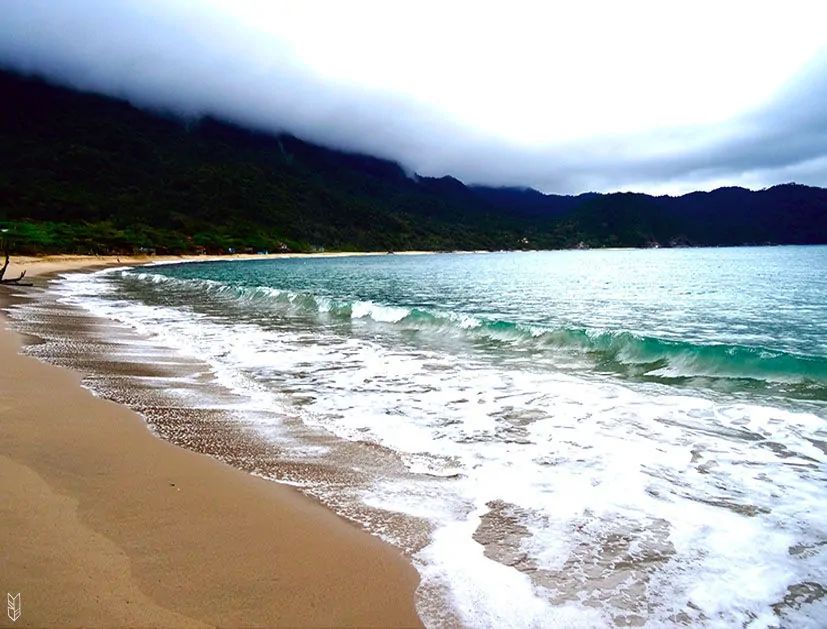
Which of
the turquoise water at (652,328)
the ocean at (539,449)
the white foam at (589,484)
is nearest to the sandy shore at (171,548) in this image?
the ocean at (539,449)

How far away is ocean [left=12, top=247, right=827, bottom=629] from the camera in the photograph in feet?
10.7

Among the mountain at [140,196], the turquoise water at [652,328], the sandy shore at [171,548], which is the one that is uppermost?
the mountain at [140,196]

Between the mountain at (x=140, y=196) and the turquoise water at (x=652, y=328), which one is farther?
the mountain at (x=140, y=196)

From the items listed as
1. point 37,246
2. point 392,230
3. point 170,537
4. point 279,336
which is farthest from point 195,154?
point 170,537

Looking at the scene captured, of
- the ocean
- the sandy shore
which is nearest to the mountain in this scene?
the ocean

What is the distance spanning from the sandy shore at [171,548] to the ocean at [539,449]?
332 millimetres

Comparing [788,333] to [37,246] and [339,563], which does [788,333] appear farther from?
[37,246]

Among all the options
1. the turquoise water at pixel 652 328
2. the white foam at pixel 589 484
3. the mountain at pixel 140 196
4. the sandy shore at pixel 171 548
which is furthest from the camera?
the mountain at pixel 140 196

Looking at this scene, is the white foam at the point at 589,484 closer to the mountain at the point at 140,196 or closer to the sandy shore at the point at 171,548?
the sandy shore at the point at 171,548

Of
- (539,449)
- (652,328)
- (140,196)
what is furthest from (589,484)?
(140,196)

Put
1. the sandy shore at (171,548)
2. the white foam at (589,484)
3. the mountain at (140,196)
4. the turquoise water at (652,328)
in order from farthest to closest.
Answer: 1. the mountain at (140,196)
2. the turquoise water at (652,328)
3. the white foam at (589,484)
4. the sandy shore at (171,548)

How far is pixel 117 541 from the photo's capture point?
3346 millimetres

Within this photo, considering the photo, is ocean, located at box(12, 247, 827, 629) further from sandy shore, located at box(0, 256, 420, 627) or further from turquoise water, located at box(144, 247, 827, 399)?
sandy shore, located at box(0, 256, 420, 627)

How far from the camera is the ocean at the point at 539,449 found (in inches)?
129
